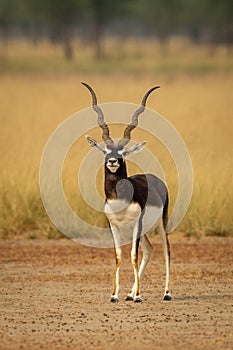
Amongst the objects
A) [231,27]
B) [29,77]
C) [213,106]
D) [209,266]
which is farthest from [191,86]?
[231,27]

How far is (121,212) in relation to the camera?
31.6 ft

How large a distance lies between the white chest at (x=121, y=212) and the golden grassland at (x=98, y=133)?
12.9 feet

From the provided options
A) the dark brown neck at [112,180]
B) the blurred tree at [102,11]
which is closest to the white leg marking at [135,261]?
the dark brown neck at [112,180]

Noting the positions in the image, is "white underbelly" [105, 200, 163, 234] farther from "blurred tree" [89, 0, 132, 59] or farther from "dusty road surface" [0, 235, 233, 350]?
"blurred tree" [89, 0, 132, 59]

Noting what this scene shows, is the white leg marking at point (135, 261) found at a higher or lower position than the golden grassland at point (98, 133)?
higher

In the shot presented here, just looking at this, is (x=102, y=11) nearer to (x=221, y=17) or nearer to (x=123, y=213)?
(x=221, y=17)

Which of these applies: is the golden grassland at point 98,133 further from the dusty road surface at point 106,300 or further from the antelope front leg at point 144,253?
A: the antelope front leg at point 144,253

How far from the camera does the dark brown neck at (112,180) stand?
9.54m

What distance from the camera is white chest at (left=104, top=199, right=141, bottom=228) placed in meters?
9.59

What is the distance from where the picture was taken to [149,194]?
32.8ft

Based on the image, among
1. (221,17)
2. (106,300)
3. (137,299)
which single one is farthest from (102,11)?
(137,299)

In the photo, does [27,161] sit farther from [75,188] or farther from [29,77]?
[29,77]

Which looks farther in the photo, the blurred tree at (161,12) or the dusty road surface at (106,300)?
the blurred tree at (161,12)

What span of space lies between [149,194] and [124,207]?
0.45m
